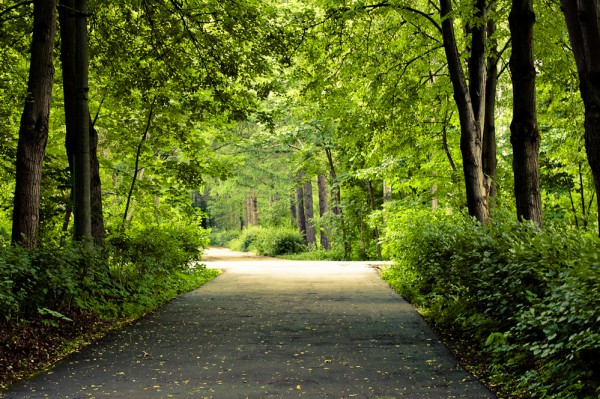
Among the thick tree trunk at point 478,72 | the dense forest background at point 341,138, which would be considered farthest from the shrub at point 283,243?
the thick tree trunk at point 478,72

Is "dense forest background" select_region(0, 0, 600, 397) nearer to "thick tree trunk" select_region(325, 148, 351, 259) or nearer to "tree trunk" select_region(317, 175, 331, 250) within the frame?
"thick tree trunk" select_region(325, 148, 351, 259)

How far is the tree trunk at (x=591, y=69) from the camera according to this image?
590cm

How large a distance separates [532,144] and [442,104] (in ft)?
31.3

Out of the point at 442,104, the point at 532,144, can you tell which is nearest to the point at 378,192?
the point at 442,104

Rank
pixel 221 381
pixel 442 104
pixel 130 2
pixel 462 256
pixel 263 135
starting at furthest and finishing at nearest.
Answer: pixel 263 135, pixel 442 104, pixel 130 2, pixel 462 256, pixel 221 381

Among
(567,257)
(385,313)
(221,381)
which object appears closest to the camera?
(567,257)

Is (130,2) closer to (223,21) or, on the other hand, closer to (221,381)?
(223,21)

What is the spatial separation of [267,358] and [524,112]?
6.07 metres

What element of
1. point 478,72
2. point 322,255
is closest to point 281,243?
point 322,255

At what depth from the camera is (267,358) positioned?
745cm

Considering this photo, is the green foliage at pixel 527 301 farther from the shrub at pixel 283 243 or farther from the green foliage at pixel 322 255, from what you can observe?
the shrub at pixel 283 243

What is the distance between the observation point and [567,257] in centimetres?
590

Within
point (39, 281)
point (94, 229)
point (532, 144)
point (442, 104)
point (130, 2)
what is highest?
point (130, 2)

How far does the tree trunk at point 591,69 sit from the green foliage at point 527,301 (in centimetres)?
87
